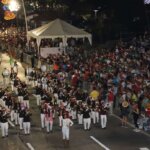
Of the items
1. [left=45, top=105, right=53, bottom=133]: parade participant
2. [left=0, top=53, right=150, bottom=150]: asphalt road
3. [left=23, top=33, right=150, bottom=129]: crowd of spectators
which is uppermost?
[left=23, top=33, right=150, bottom=129]: crowd of spectators

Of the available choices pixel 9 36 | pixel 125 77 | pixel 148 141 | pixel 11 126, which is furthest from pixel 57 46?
pixel 148 141

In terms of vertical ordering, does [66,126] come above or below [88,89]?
below

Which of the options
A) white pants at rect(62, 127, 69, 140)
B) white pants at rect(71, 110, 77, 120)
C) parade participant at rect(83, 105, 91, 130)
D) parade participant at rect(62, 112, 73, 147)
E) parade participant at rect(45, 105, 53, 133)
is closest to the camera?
parade participant at rect(62, 112, 73, 147)

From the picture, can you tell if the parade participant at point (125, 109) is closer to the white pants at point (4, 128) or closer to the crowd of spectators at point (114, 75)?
the crowd of spectators at point (114, 75)

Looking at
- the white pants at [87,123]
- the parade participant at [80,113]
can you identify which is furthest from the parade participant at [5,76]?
the white pants at [87,123]

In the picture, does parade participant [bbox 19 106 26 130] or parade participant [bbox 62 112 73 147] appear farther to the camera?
parade participant [bbox 19 106 26 130]

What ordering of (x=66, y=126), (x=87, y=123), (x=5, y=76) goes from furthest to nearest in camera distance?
(x=5, y=76) → (x=87, y=123) → (x=66, y=126)

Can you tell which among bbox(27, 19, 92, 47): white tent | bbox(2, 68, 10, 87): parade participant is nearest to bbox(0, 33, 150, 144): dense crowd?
bbox(2, 68, 10, 87): parade participant

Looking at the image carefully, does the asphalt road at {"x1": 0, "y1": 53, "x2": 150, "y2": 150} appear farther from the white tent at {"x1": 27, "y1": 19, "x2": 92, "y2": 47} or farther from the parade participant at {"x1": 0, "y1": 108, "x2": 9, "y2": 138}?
the white tent at {"x1": 27, "y1": 19, "x2": 92, "y2": 47}

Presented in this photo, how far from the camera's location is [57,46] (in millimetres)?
56094

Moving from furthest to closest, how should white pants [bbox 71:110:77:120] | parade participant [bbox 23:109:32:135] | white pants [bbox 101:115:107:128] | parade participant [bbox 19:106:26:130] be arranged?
white pants [bbox 71:110:77:120] → white pants [bbox 101:115:107:128] → parade participant [bbox 19:106:26:130] → parade participant [bbox 23:109:32:135]

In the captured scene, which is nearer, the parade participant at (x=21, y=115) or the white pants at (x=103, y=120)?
the parade participant at (x=21, y=115)

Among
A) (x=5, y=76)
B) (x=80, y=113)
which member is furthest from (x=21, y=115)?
(x=5, y=76)

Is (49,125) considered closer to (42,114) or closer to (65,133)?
(42,114)
